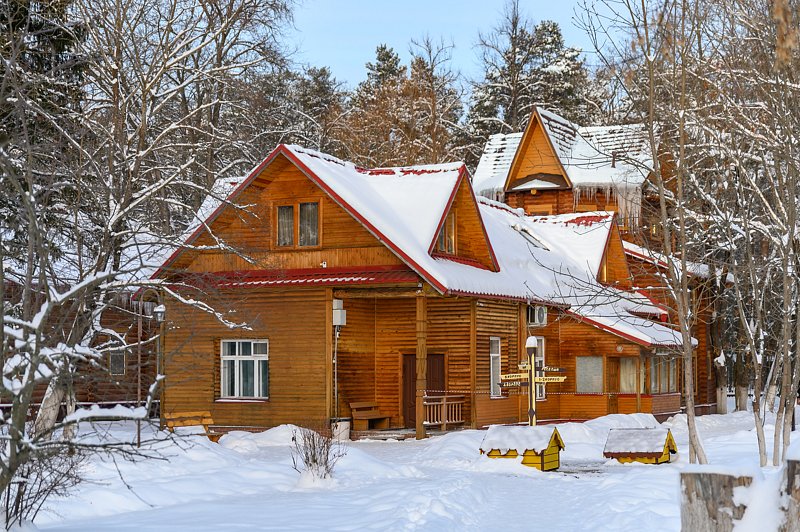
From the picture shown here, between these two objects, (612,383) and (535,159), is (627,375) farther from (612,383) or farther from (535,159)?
(535,159)

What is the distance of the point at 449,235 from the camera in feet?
94.7

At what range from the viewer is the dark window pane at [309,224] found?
27.2 metres

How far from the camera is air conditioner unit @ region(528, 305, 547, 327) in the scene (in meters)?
Answer: 34.1

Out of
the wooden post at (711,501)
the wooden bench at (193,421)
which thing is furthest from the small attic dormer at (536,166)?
the wooden post at (711,501)

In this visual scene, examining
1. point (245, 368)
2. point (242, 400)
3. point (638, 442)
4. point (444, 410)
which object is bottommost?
point (638, 442)

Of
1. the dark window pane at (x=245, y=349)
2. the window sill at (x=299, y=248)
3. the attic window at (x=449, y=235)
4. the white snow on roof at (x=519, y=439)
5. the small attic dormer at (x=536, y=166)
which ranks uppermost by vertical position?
the small attic dormer at (x=536, y=166)

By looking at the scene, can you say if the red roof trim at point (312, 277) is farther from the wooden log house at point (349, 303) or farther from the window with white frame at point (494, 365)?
the window with white frame at point (494, 365)

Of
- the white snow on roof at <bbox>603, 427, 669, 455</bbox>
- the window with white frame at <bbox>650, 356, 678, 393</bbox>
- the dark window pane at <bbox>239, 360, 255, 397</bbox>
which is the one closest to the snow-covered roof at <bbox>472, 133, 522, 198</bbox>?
the window with white frame at <bbox>650, 356, 678, 393</bbox>

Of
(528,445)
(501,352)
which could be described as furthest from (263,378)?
(528,445)

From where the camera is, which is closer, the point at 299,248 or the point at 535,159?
the point at 299,248

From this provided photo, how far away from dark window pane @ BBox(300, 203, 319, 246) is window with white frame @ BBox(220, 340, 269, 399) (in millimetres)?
2968

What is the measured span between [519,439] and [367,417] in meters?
8.13

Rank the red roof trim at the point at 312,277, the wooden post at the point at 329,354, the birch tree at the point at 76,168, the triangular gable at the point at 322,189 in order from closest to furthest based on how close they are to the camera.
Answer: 1. the birch tree at the point at 76,168
2. the triangular gable at the point at 322,189
3. the red roof trim at the point at 312,277
4. the wooden post at the point at 329,354

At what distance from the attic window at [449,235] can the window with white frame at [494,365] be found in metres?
3.16
